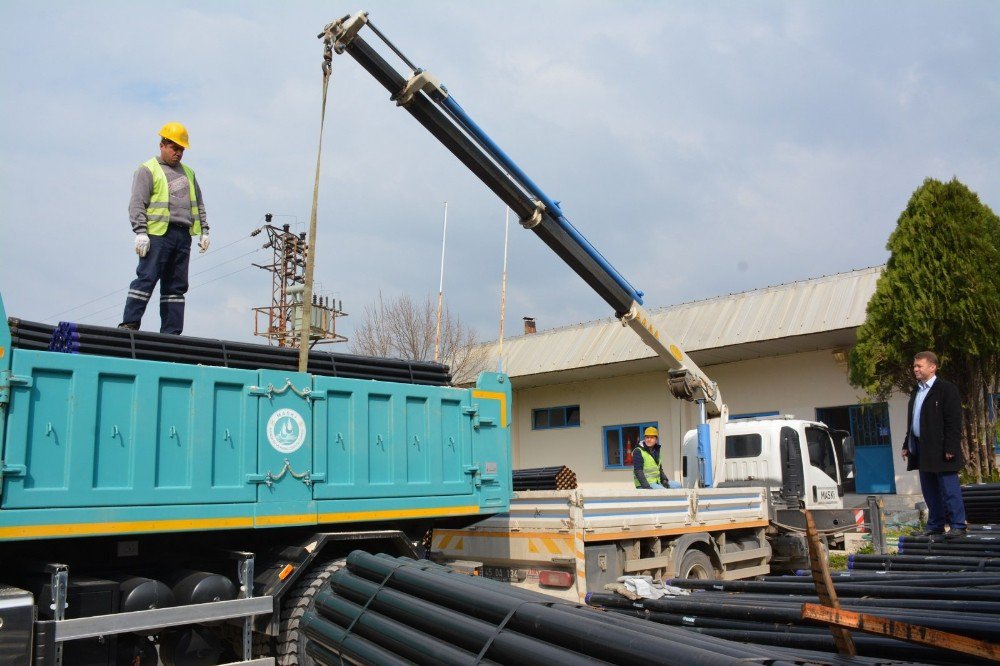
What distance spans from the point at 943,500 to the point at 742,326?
12004 mm

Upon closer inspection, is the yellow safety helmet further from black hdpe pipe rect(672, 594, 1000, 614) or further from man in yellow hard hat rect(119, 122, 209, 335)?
black hdpe pipe rect(672, 594, 1000, 614)

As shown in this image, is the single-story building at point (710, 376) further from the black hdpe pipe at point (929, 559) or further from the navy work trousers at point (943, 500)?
the black hdpe pipe at point (929, 559)

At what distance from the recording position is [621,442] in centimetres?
2325

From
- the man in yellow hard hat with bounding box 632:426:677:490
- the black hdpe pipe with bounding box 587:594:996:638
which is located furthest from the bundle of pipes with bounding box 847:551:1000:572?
the man in yellow hard hat with bounding box 632:426:677:490

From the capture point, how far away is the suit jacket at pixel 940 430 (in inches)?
264

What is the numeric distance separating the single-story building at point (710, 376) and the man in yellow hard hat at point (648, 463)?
5.60 metres

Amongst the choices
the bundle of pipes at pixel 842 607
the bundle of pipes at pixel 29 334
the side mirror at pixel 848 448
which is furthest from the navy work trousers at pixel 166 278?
the side mirror at pixel 848 448

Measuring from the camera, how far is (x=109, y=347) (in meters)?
5.74

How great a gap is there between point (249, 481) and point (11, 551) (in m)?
1.56

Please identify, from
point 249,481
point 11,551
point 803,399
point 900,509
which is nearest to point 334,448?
point 249,481

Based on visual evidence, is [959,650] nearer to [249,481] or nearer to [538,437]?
[249,481]

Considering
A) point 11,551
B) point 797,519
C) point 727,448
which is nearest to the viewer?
point 11,551

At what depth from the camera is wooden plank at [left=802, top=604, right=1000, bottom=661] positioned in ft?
8.79

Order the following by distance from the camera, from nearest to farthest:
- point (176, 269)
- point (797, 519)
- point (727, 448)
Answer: point (176, 269), point (797, 519), point (727, 448)
